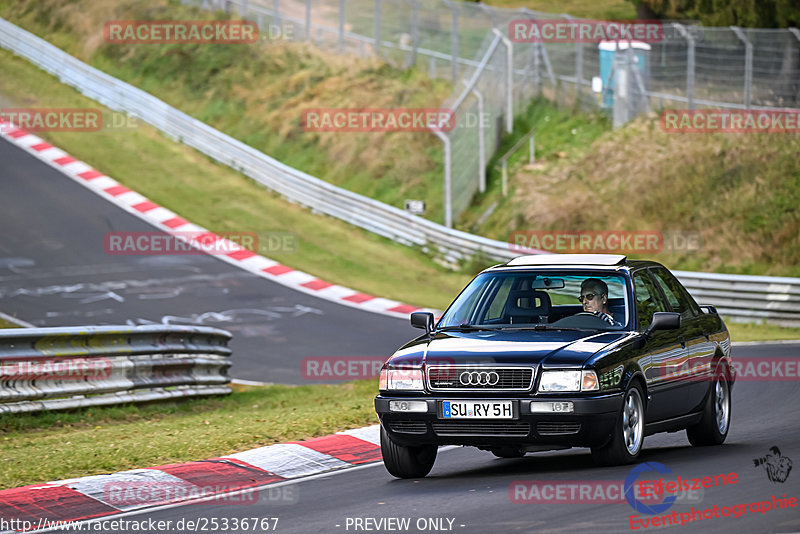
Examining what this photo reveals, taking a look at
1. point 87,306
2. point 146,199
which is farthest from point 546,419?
point 146,199

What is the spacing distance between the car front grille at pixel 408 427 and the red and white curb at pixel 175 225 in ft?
46.0

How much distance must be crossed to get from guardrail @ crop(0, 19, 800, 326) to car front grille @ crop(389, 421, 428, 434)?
15.2m

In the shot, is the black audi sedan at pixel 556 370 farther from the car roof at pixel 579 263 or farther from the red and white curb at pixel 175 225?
the red and white curb at pixel 175 225

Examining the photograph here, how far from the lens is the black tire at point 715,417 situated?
10.1 m

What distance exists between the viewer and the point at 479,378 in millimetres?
8367

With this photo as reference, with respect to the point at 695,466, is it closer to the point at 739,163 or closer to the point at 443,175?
the point at 739,163

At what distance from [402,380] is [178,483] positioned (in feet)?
5.95

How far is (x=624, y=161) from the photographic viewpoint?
29.3 metres

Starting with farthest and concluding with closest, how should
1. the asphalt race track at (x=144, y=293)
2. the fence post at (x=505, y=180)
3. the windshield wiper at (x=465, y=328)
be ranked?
the fence post at (x=505, y=180)
the asphalt race track at (x=144, y=293)
the windshield wiper at (x=465, y=328)

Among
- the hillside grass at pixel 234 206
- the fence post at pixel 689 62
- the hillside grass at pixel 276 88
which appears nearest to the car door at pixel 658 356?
the hillside grass at pixel 234 206

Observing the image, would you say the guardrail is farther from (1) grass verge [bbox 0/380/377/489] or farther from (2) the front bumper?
(2) the front bumper

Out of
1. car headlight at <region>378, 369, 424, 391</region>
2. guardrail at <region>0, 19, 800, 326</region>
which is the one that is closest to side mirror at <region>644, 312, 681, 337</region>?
car headlight at <region>378, 369, 424, 391</region>

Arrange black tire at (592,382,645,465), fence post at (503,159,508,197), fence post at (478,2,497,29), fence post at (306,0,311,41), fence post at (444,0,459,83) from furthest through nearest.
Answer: fence post at (306,0,311,41) < fence post at (444,0,459,83) < fence post at (478,2,497,29) < fence post at (503,159,508,197) < black tire at (592,382,645,465)

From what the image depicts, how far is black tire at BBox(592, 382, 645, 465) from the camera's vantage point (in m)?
8.44
